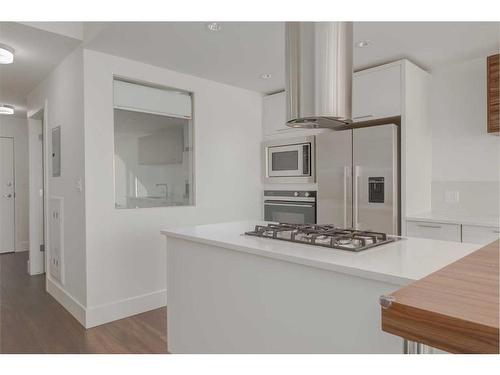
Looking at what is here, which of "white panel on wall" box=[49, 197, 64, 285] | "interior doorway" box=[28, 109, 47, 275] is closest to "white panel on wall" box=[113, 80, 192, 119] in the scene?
"white panel on wall" box=[49, 197, 64, 285]

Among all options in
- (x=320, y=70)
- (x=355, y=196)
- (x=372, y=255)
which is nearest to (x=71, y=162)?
(x=320, y=70)

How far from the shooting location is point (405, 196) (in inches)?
116

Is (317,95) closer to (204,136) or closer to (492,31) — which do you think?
(492,31)

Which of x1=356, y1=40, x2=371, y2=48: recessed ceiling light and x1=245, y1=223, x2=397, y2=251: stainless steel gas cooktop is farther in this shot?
x1=356, y1=40, x2=371, y2=48: recessed ceiling light

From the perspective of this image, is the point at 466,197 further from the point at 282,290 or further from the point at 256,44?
the point at 282,290

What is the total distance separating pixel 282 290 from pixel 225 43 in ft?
6.27

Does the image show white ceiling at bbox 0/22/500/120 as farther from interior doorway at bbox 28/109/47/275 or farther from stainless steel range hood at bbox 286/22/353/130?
interior doorway at bbox 28/109/47/275

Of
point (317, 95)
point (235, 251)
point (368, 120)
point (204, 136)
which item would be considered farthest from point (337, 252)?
point (204, 136)

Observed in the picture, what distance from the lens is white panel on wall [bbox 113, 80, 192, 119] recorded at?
3.00 metres

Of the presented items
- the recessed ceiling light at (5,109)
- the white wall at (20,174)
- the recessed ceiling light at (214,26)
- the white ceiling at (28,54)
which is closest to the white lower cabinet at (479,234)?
the recessed ceiling light at (214,26)

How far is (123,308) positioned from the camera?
294 cm

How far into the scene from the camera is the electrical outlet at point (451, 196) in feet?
10.6

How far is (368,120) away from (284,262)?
213 cm

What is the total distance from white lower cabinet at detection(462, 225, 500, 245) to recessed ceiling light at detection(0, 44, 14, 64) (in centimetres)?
381
